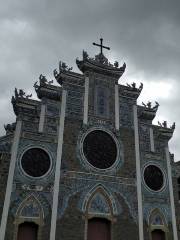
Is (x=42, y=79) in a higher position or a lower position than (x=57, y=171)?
higher

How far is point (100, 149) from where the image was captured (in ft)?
56.1

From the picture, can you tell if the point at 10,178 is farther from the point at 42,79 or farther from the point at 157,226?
the point at 157,226

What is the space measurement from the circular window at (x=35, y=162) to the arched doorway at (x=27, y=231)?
2313 mm

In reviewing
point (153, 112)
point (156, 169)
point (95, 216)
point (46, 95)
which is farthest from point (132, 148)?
point (46, 95)

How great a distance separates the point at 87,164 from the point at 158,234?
5550 millimetres

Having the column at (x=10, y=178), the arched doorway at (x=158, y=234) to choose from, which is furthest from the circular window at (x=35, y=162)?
the arched doorway at (x=158, y=234)

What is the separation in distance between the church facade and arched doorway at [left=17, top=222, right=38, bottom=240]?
1.7 inches

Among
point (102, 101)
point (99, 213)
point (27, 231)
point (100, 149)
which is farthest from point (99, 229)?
point (102, 101)

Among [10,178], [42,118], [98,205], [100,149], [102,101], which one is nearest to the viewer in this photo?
[10,178]

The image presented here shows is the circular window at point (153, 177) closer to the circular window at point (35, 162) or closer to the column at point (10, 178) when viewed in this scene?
the circular window at point (35, 162)

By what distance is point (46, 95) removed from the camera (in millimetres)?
17109

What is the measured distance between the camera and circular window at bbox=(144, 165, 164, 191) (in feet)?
57.5

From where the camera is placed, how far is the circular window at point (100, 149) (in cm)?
1664

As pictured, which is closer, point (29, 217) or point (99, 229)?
point (29, 217)
